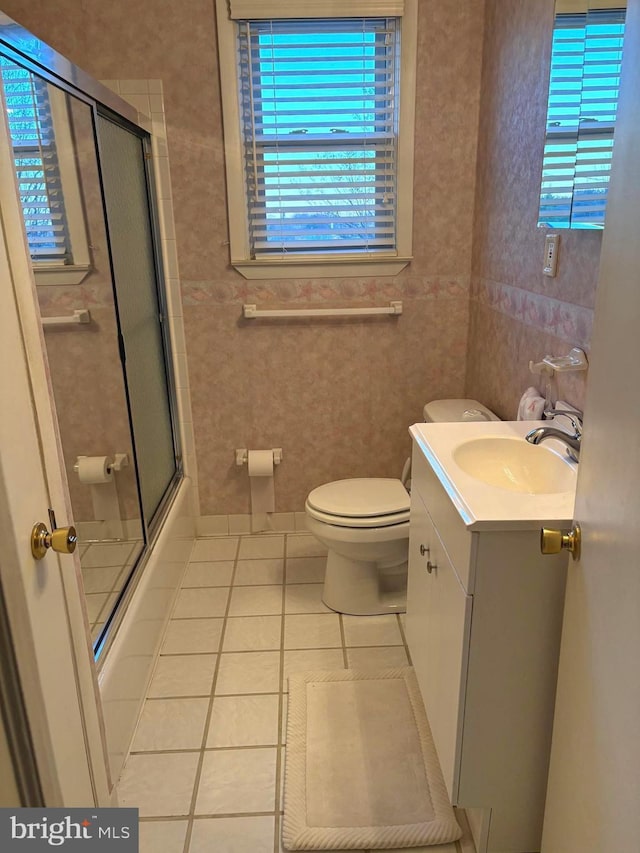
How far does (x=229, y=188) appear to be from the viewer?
2.61 meters

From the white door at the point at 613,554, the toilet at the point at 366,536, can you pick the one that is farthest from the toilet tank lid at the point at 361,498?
the white door at the point at 613,554

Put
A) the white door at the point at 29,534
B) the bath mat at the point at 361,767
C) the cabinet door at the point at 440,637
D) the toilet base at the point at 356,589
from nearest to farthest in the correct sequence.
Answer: the white door at the point at 29,534 < the cabinet door at the point at 440,637 < the bath mat at the point at 361,767 < the toilet base at the point at 356,589

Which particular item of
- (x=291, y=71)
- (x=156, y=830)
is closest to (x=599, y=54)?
(x=291, y=71)

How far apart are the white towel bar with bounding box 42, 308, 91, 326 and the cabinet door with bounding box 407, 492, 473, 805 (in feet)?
3.83

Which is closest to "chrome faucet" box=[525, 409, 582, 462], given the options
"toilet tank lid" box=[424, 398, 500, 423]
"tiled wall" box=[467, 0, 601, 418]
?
"tiled wall" box=[467, 0, 601, 418]

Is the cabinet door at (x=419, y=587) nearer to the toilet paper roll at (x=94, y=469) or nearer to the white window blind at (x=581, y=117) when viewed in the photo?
the white window blind at (x=581, y=117)

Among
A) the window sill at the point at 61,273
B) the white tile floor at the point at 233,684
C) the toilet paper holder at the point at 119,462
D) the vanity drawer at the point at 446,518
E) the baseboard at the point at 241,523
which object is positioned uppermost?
the window sill at the point at 61,273

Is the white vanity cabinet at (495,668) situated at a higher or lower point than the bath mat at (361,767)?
higher

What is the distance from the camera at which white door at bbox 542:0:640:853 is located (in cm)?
85

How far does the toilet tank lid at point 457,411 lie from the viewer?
7.94ft

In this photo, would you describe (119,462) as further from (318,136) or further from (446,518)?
(318,136)

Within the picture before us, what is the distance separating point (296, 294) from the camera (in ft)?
9.05

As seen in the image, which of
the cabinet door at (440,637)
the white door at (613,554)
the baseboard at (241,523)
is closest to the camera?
the white door at (613,554)

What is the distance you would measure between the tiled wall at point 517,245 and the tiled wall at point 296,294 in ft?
0.43
